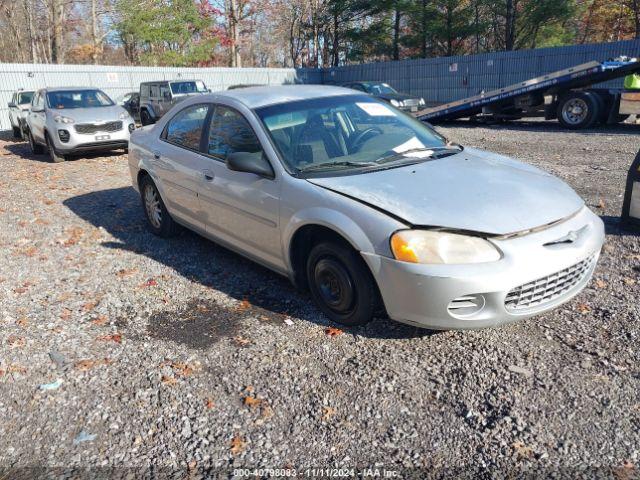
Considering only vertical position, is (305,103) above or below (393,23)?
below

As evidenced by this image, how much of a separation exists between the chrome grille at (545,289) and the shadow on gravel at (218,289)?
0.71 metres

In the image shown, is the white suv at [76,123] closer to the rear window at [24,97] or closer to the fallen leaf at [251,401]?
the rear window at [24,97]

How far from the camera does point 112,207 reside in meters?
7.69

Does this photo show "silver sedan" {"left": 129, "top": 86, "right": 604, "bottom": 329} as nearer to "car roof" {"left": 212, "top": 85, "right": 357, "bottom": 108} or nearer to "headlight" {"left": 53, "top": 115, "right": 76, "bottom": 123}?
"car roof" {"left": 212, "top": 85, "right": 357, "bottom": 108}

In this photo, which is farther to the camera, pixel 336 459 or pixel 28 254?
pixel 28 254

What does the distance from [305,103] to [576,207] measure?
7.32 feet

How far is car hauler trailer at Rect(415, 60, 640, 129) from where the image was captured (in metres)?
13.4

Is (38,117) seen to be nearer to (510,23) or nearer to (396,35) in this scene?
(510,23)

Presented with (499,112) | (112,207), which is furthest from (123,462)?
(499,112)

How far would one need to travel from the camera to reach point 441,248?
3111mm

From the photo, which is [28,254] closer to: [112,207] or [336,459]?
[112,207]

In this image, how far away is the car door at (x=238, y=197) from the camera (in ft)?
13.3

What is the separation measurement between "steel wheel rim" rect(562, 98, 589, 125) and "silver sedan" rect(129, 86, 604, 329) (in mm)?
11343

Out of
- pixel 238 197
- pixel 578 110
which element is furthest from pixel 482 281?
pixel 578 110
